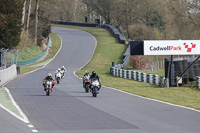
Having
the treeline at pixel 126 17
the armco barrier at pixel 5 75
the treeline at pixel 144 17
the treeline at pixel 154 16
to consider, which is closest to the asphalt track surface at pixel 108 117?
the armco barrier at pixel 5 75

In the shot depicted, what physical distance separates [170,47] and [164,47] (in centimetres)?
46

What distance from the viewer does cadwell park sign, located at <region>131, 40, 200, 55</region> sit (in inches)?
1214

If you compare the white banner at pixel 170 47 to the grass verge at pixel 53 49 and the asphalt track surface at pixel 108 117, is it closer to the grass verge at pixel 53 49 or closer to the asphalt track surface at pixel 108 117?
the asphalt track surface at pixel 108 117

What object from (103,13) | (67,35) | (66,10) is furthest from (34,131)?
(66,10)

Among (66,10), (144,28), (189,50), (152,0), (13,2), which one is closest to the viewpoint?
(189,50)

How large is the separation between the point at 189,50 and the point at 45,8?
58864mm

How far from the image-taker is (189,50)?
104 ft

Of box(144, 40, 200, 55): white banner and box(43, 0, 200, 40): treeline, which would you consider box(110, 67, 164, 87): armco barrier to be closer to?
box(144, 40, 200, 55): white banner

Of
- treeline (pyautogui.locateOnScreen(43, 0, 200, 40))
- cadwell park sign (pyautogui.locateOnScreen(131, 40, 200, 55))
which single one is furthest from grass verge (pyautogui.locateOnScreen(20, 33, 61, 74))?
cadwell park sign (pyautogui.locateOnScreen(131, 40, 200, 55))

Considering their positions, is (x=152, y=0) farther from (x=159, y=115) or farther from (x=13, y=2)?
(x=159, y=115)

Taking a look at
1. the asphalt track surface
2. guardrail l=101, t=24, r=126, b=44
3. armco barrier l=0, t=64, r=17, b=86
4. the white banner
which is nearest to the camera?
the asphalt track surface

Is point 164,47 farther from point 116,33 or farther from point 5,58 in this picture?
point 116,33

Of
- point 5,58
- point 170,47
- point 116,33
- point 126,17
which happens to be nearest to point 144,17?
point 126,17

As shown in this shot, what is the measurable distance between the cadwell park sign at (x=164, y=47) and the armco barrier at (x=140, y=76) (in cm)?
239
